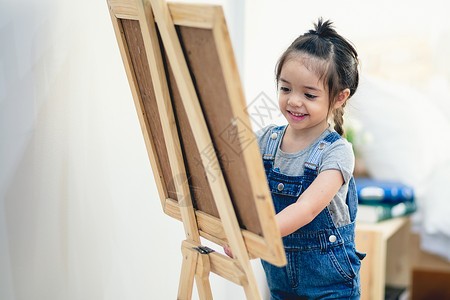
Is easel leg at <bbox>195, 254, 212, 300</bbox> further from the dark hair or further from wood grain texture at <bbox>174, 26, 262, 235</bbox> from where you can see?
the dark hair

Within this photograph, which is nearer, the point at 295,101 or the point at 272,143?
the point at 295,101

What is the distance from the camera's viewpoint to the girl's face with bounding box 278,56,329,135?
1.06 m

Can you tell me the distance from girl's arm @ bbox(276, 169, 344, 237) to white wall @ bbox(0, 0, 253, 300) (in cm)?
46

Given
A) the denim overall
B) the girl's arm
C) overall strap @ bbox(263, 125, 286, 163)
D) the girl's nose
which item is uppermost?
the girl's nose

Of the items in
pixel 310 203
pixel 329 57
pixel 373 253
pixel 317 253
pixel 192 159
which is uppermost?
pixel 329 57

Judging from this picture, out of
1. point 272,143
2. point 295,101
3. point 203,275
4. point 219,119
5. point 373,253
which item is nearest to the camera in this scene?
point 219,119

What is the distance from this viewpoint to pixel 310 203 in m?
0.96

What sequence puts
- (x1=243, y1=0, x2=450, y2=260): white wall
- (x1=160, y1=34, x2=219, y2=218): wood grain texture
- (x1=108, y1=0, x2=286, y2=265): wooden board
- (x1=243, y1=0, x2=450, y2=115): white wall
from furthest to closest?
1. (x1=243, y1=0, x2=450, y2=115): white wall
2. (x1=243, y1=0, x2=450, y2=260): white wall
3. (x1=160, y1=34, x2=219, y2=218): wood grain texture
4. (x1=108, y1=0, x2=286, y2=265): wooden board

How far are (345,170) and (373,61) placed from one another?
2.13 m

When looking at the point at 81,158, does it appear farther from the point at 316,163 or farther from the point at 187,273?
the point at 316,163

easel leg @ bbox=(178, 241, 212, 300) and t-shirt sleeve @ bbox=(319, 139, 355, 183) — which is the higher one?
t-shirt sleeve @ bbox=(319, 139, 355, 183)

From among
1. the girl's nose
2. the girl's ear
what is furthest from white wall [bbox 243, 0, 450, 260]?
the girl's nose

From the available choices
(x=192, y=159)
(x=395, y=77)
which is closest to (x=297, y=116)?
(x=192, y=159)

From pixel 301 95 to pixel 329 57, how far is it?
0.10 m
